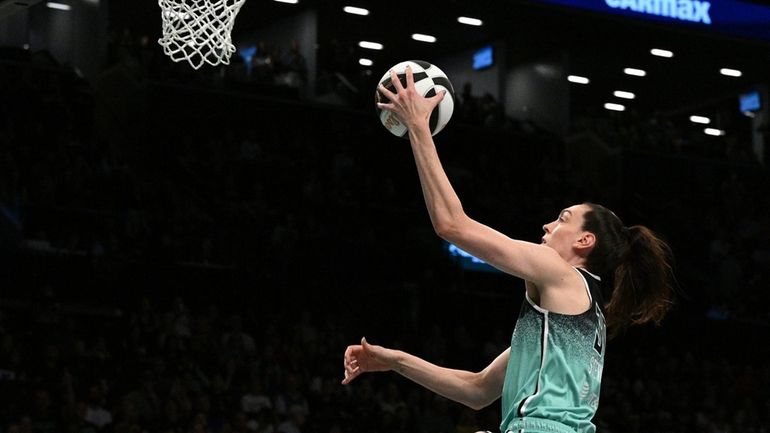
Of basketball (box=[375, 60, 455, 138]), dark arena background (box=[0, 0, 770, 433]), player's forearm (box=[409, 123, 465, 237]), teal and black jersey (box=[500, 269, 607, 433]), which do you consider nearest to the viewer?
player's forearm (box=[409, 123, 465, 237])

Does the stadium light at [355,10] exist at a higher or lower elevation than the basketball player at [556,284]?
higher

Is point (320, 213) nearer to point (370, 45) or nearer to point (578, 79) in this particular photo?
point (370, 45)

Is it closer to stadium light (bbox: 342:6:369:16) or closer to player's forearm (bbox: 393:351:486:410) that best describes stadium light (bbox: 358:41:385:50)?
stadium light (bbox: 342:6:369:16)

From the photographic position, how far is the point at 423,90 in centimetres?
529

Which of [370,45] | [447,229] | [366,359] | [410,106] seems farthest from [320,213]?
[447,229]

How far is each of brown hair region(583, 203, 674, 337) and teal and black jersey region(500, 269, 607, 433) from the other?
17 centimetres

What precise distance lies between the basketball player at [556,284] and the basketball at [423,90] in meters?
0.16

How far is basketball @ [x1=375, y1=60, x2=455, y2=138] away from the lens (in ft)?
17.1

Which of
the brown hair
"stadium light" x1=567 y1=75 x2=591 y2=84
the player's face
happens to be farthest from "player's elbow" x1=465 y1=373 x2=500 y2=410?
"stadium light" x1=567 y1=75 x2=591 y2=84

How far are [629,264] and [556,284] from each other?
519 mm

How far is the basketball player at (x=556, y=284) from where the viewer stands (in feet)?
15.2

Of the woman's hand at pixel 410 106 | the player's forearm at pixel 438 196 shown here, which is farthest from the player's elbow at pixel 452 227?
the woman's hand at pixel 410 106

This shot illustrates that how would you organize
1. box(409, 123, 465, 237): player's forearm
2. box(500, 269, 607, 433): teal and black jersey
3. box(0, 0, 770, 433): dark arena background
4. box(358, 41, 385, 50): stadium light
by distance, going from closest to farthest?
box(409, 123, 465, 237): player's forearm, box(500, 269, 607, 433): teal and black jersey, box(0, 0, 770, 433): dark arena background, box(358, 41, 385, 50): stadium light

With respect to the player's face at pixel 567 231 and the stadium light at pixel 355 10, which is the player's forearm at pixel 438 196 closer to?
the player's face at pixel 567 231
